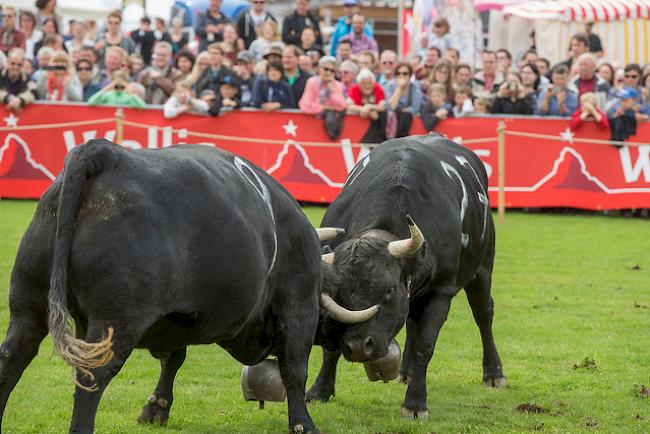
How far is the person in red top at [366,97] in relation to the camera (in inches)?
659

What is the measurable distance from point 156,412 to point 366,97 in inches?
432

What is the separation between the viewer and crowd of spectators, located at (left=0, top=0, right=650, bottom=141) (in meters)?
16.8

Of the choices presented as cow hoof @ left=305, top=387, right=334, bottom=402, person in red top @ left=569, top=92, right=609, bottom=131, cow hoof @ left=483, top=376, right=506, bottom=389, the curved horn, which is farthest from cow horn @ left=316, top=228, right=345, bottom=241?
person in red top @ left=569, top=92, right=609, bottom=131

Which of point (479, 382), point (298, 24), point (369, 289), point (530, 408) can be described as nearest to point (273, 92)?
point (298, 24)

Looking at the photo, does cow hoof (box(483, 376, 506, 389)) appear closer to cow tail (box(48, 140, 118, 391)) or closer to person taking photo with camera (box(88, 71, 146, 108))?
cow tail (box(48, 140, 118, 391))

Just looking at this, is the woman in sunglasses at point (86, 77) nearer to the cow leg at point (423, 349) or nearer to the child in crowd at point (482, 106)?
the child in crowd at point (482, 106)

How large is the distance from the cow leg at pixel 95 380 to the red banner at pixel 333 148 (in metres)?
11.8

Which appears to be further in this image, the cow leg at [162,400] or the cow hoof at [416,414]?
the cow hoof at [416,414]

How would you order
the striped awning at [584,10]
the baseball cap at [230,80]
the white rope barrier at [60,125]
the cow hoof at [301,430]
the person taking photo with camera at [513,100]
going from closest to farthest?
the cow hoof at [301,430]
the white rope barrier at [60,125]
the baseball cap at [230,80]
the person taking photo with camera at [513,100]
the striped awning at [584,10]

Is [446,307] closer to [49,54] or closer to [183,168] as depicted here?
[183,168]

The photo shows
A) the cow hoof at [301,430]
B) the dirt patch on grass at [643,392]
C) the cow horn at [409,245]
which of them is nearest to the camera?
the cow hoof at [301,430]

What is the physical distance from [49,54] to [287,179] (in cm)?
413

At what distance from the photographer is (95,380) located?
15.7ft


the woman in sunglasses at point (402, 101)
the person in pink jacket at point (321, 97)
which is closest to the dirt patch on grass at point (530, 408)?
the woman in sunglasses at point (402, 101)
